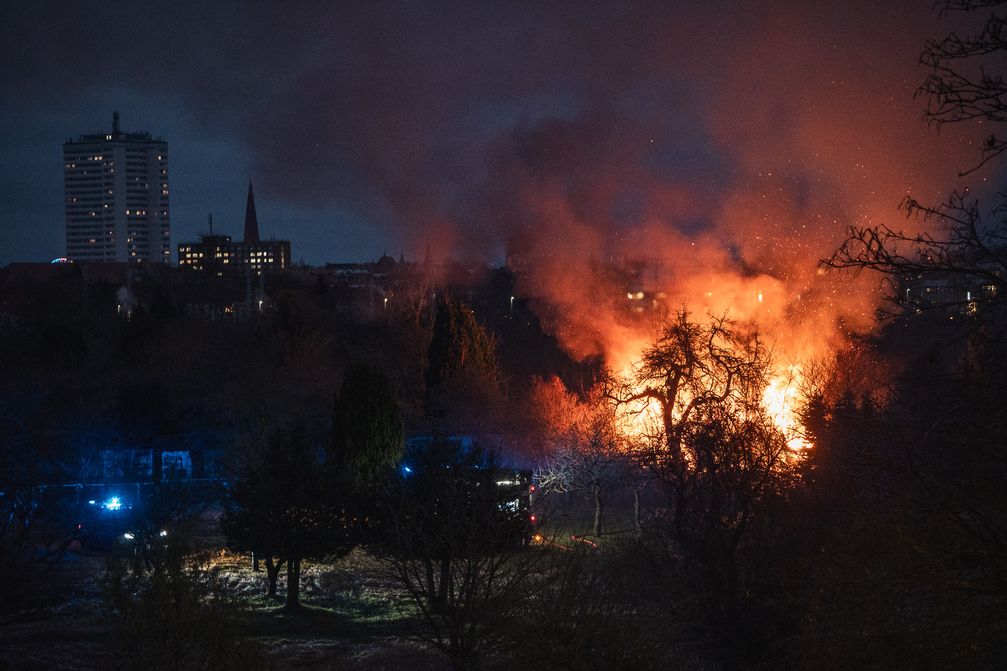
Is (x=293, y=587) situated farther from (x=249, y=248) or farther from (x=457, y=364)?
(x=249, y=248)

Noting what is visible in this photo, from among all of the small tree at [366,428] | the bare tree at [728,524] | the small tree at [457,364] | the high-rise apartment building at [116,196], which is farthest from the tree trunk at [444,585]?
the high-rise apartment building at [116,196]

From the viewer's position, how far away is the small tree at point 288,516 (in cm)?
1906

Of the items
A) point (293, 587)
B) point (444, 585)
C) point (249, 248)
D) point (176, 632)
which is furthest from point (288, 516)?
point (249, 248)

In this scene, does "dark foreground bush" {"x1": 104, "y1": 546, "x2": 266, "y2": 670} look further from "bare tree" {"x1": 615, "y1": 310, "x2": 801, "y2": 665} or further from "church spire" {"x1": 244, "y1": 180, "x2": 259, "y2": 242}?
"church spire" {"x1": 244, "y1": 180, "x2": 259, "y2": 242}

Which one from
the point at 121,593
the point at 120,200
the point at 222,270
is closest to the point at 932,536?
the point at 121,593

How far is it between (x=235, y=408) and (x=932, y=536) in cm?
2851

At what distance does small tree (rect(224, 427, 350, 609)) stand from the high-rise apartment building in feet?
547

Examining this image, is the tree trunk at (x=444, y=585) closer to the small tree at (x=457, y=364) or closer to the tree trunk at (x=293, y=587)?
the tree trunk at (x=293, y=587)

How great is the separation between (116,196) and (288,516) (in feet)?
569

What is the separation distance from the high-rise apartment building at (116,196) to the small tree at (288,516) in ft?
547

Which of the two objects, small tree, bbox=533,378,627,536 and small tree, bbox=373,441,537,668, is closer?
small tree, bbox=373,441,537,668

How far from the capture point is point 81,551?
23141 millimetres

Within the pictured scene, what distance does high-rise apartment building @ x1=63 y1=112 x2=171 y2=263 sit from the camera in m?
175

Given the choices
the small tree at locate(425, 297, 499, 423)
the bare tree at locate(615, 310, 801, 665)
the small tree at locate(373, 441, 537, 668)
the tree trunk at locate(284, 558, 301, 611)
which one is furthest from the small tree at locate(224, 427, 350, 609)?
the small tree at locate(425, 297, 499, 423)
